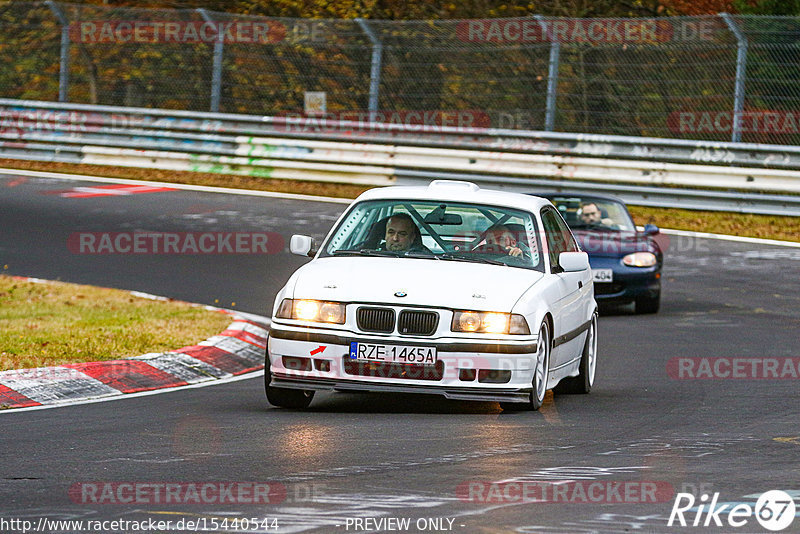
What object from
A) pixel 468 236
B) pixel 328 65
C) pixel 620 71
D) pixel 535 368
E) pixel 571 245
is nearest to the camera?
pixel 535 368

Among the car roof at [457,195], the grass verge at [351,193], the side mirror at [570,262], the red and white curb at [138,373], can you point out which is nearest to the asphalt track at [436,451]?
the red and white curb at [138,373]

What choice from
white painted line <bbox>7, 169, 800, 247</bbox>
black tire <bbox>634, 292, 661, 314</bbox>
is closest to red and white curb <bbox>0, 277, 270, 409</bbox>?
black tire <bbox>634, 292, 661, 314</bbox>

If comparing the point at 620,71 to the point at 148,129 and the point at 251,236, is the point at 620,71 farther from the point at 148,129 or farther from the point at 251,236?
the point at 148,129

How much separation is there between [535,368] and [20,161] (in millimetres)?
19926

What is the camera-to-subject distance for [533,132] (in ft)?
74.4

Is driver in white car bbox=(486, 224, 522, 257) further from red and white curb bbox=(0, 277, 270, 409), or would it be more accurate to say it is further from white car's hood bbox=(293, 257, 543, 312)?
red and white curb bbox=(0, 277, 270, 409)

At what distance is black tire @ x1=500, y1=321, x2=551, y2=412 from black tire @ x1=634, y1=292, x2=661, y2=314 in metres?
6.14

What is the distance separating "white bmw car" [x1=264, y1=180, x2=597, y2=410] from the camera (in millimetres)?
8320

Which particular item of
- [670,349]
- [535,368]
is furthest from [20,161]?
[535,368]

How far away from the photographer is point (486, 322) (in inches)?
330

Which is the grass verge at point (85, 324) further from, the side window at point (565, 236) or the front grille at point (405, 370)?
the side window at point (565, 236)

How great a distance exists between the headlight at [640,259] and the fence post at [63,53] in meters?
14.7

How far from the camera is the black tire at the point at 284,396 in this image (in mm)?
8695

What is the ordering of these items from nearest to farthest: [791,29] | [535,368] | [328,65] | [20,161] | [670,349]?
[535,368]
[670,349]
[791,29]
[328,65]
[20,161]
